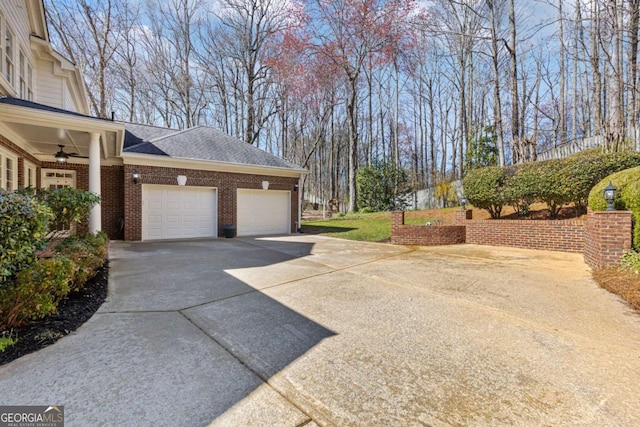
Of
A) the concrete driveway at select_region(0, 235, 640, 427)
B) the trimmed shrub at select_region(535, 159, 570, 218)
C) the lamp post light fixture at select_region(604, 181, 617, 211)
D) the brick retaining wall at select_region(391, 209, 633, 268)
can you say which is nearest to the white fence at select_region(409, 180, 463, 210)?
the brick retaining wall at select_region(391, 209, 633, 268)

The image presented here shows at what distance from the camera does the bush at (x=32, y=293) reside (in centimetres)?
258

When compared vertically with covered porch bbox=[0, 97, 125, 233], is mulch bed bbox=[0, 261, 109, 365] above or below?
below

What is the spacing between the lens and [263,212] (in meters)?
12.1

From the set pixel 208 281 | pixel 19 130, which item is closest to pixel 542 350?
pixel 208 281

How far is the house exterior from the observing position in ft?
20.5

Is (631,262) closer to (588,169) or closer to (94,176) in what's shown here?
(588,169)

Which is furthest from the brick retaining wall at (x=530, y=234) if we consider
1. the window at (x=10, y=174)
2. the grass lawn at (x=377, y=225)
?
the window at (x=10, y=174)

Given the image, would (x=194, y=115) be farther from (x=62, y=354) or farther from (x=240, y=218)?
(x=62, y=354)

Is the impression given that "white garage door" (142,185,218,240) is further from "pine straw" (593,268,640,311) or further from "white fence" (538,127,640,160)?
"white fence" (538,127,640,160)

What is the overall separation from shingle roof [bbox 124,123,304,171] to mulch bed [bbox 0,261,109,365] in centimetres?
707

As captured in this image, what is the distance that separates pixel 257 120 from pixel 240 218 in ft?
37.9

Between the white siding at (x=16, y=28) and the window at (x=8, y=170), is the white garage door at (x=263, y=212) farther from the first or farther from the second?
the white siding at (x=16, y=28)

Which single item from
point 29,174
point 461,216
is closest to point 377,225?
point 461,216

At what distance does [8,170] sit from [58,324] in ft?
20.8
